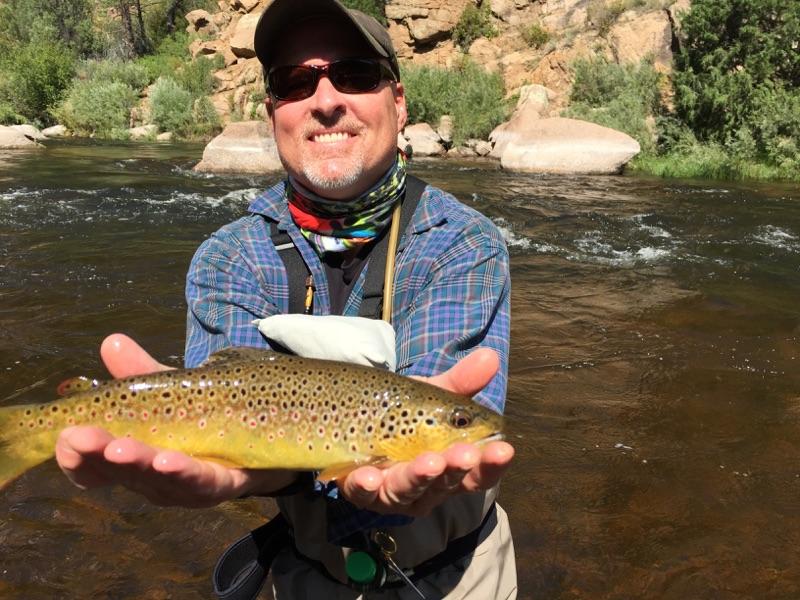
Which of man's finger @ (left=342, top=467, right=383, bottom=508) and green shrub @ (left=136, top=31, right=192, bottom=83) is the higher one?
green shrub @ (left=136, top=31, right=192, bottom=83)

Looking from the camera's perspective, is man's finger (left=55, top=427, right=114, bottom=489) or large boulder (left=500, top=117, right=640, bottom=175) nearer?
man's finger (left=55, top=427, right=114, bottom=489)

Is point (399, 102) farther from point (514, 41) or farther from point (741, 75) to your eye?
point (514, 41)

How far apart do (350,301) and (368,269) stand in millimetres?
152

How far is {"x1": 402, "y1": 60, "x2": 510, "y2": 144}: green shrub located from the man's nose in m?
28.4

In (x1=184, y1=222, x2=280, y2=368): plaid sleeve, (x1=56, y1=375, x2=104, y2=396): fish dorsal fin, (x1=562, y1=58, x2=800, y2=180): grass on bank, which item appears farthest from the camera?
(x1=562, y1=58, x2=800, y2=180): grass on bank

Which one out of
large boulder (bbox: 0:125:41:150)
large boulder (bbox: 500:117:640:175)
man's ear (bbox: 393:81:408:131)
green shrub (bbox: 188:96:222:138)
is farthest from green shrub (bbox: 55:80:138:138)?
man's ear (bbox: 393:81:408:131)

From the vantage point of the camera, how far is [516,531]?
167 inches

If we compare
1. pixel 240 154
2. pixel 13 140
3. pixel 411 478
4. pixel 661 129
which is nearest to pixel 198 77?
pixel 13 140

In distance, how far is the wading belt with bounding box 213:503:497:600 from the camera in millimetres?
2426

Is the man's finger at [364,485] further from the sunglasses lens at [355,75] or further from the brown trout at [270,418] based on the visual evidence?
the sunglasses lens at [355,75]

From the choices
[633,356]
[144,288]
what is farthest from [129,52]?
[633,356]

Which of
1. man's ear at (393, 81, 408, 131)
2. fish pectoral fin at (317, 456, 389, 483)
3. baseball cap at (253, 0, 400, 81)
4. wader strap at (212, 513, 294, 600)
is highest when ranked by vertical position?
baseball cap at (253, 0, 400, 81)

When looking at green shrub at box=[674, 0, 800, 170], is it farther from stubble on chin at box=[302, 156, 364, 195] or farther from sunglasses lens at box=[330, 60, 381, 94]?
stubble on chin at box=[302, 156, 364, 195]

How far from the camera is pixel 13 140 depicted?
91.7ft
